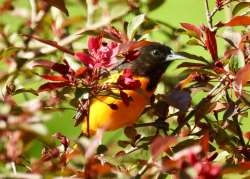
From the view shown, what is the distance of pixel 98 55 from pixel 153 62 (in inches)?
46.9

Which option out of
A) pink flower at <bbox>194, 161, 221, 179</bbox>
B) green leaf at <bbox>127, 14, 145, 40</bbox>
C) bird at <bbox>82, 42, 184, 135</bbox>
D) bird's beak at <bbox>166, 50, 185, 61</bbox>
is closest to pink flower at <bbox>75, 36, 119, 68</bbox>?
green leaf at <bbox>127, 14, 145, 40</bbox>

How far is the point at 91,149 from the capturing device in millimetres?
1063

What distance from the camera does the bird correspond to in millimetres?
2291

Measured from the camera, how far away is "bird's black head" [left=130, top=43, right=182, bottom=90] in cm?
262

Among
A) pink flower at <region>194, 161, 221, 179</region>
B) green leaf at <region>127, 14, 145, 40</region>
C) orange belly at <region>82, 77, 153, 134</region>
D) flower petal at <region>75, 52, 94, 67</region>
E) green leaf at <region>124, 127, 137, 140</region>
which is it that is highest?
green leaf at <region>127, 14, 145, 40</region>

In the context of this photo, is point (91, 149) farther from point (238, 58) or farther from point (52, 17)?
point (52, 17)

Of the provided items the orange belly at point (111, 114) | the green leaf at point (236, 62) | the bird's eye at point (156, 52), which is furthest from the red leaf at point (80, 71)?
the bird's eye at point (156, 52)

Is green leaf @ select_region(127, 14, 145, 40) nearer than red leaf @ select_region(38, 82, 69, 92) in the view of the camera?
No

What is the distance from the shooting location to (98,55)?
4.94ft

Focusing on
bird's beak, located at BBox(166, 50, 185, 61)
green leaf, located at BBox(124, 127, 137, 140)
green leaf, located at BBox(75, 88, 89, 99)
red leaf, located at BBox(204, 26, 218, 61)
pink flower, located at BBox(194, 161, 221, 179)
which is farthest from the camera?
bird's beak, located at BBox(166, 50, 185, 61)

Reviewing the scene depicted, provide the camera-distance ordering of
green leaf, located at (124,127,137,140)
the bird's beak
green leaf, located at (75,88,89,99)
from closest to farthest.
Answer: green leaf, located at (75,88,89,99), green leaf, located at (124,127,137,140), the bird's beak

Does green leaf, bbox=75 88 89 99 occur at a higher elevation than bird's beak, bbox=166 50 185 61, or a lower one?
higher

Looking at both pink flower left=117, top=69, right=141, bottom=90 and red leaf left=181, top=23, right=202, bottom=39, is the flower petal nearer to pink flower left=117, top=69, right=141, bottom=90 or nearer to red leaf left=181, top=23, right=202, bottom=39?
pink flower left=117, top=69, right=141, bottom=90

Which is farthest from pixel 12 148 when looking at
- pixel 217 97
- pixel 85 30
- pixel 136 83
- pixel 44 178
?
pixel 217 97
